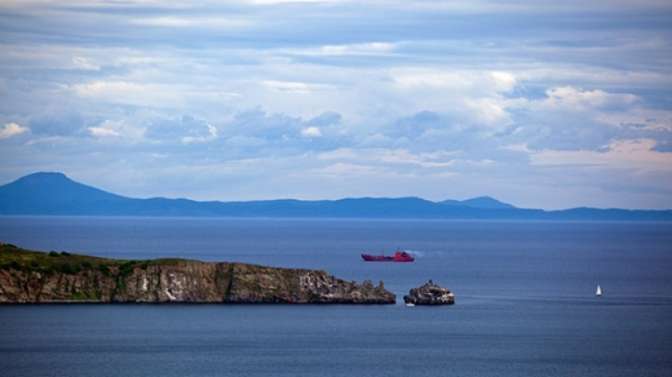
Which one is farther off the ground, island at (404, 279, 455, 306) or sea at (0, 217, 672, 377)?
island at (404, 279, 455, 306)

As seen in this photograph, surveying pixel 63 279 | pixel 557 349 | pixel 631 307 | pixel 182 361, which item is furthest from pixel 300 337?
pixel 631 307

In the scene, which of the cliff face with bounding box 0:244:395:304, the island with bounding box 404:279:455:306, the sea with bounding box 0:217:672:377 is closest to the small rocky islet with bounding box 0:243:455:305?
the cliff face with bounding box 0:244:395:304

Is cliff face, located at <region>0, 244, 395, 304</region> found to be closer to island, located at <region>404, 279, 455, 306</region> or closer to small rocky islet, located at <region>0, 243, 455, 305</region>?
small rocky islet, located at <region>0, 243, 455, 305</region>

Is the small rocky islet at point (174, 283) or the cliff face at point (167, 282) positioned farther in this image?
the small rocky islet at point (174, 283)

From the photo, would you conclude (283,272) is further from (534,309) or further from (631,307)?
(631,307)

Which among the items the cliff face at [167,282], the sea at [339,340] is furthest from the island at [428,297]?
the cliff face at [167,282]

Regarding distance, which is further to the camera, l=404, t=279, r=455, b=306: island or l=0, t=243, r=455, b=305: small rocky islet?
l=404, t=279, r=455, b=306: island

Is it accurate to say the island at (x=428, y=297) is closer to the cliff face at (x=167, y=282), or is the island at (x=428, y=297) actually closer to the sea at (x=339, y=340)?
the sea at (x=339, y=340)

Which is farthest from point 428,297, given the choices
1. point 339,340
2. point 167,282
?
point 167,282
